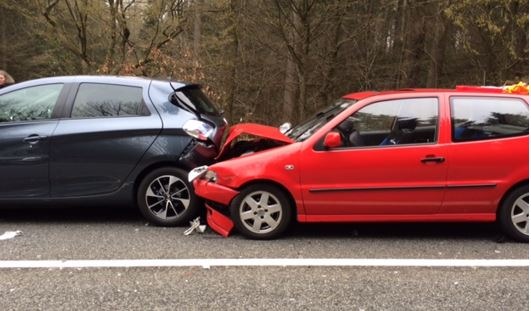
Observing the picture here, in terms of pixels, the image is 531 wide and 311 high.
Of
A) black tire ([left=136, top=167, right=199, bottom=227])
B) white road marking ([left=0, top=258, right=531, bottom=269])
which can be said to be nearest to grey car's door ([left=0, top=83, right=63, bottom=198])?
black tire ([left=136, top=167, right=199, bottom=227])

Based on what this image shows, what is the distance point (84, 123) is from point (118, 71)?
20.7 feet

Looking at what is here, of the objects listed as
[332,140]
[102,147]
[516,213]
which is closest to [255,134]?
[332,140]

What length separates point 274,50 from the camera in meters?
12.6

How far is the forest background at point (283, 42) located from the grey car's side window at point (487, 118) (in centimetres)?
609

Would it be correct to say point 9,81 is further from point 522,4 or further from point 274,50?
point 522,4

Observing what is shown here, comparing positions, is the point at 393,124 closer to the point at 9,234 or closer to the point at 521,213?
the point at 521,213

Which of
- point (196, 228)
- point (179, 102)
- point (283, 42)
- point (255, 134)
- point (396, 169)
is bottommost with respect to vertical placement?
point (196, 228)

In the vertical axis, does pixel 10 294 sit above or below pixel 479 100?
below

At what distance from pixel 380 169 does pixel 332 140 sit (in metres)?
0.52

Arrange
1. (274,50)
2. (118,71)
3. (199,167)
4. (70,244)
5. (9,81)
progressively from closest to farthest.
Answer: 1. (70,244)
2. (199,167)
3. (9,81)
4. (118,71)
5. (274,50)

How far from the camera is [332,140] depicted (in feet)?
16.4

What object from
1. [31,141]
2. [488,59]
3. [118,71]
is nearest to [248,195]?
[31,141]

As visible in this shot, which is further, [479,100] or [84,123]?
[84,123]

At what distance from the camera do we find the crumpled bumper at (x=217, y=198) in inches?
205
